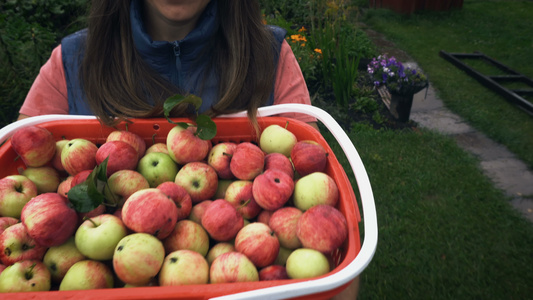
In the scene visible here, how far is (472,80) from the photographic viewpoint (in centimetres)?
546

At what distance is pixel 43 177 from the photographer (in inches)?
52.9

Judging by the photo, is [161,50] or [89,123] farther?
[161,50]

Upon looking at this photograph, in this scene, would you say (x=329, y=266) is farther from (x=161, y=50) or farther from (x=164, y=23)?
(x=164, y=23)

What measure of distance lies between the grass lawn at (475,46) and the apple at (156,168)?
3.62 m

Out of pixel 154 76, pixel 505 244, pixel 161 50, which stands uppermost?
pixel 161 50

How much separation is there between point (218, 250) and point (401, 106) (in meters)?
3.42

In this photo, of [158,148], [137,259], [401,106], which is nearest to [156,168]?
[158,148]

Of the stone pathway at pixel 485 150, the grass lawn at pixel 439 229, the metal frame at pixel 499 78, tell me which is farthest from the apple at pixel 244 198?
the metal frame at pixel 499 78

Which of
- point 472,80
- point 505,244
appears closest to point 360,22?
point 472,80

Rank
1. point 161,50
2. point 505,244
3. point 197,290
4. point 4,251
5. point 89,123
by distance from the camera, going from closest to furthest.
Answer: point 197,290
point 4,251
point 89,123
point 161,50
point 505,244

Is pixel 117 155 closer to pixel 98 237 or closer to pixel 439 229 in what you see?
pixel 98 237

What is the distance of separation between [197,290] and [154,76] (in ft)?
3.67

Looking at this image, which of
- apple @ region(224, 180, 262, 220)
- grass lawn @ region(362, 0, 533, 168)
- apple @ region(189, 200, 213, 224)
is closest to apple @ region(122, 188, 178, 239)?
apple @ region(189, 200, 213, 224)

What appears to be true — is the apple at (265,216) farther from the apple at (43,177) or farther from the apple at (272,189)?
the apple at (43,177)
